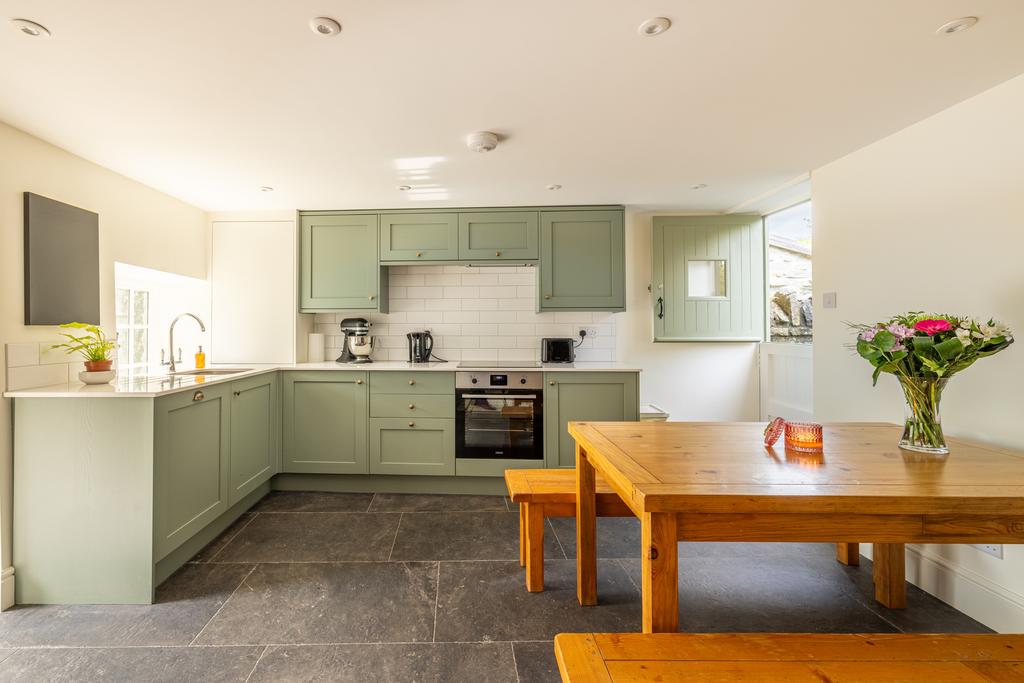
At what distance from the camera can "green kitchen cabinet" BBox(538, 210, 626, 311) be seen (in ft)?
11.1

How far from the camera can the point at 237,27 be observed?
4.55ft

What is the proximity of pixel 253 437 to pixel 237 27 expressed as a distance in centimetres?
235

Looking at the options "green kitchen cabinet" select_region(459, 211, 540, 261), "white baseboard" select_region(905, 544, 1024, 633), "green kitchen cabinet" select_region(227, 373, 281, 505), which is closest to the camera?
"white baseboard" select_region(905, 544, 1024, 633)

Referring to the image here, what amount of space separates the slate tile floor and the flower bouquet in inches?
34.8

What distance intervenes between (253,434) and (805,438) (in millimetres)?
→ 3050

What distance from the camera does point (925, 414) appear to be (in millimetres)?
1474

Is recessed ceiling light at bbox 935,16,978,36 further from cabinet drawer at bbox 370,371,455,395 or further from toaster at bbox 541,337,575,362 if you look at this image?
cabinet drawer at bbox 370,371,455,395

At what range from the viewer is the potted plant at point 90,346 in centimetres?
214

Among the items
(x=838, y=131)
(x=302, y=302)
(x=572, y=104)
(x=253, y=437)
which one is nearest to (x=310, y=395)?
(x=253, y=437)

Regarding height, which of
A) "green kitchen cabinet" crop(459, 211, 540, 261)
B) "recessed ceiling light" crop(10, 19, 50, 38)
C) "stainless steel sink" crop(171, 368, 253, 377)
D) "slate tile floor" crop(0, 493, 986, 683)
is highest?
"recessed ceiling light" crop(10, 19, 50, 38)

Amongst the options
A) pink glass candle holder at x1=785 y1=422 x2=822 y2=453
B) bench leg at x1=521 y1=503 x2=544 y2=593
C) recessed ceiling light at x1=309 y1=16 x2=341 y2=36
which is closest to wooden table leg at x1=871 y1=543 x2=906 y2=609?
pink glass candle holder at x1=785 y1=422 x2=822 y2=453

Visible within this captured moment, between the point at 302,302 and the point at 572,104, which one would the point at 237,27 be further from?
the point at 302,302

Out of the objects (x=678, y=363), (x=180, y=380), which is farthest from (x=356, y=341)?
(x=678, y=363)

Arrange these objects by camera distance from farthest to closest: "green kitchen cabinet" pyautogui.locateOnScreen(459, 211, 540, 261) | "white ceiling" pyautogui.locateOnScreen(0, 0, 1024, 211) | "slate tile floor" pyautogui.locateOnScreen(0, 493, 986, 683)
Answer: "green kitchen cabinet" pyautogui.locateOnScreen(459, 211, 540, 261) < "slate tile floor" pyautogui.locateOnScreen(0, 493, 986, 683) < "white ceiling" pyautogui.locateOnScreen(0, 0, 1024, 211)
